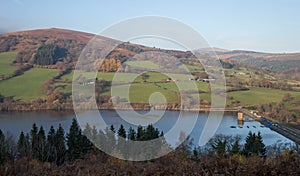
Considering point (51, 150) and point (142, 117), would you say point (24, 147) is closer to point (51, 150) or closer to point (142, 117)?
point (51, 150)

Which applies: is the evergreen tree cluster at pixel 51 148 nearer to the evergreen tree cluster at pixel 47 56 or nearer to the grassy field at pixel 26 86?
the grassy field at pixel 26 86

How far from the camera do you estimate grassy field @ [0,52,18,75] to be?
36.4m

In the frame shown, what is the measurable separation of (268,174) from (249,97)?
32.4 meters

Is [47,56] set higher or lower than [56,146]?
higher

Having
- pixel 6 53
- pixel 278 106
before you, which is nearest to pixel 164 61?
pixel 278 106

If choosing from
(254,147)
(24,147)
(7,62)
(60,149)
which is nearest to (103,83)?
(7,62)

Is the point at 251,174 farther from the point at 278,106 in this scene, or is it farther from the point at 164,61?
the point at 278,106

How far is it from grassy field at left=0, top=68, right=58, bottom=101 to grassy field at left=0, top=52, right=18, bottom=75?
5.31 feet

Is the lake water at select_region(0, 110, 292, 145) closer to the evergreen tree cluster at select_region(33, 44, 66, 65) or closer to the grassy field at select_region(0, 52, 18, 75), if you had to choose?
the grassy field at select_region(0, 52, 18, 75)

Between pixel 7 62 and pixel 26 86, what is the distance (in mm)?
7792

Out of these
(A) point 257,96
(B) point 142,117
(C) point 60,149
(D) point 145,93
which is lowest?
(C) point 60,149

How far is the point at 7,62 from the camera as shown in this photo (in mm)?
39750

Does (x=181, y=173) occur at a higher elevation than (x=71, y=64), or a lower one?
lower

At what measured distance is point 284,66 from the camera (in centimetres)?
6762
